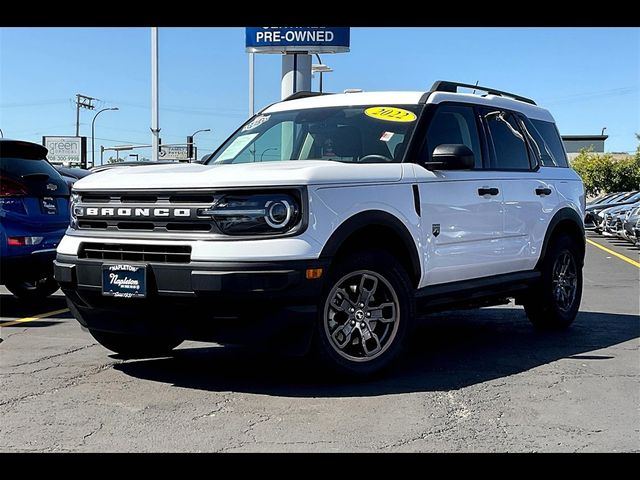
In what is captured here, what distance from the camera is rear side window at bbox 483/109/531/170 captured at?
22.4 ft

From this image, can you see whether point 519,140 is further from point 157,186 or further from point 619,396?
point 157,186

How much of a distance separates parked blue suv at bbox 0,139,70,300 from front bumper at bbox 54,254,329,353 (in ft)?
9.67

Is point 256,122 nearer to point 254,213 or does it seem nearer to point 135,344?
point 135,344

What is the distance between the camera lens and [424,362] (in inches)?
235

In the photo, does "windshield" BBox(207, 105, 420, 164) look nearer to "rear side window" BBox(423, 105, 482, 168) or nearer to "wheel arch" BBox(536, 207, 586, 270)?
"rear side window" BBox(423, 105, 482, 168)

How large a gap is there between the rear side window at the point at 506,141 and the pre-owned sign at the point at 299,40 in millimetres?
15852

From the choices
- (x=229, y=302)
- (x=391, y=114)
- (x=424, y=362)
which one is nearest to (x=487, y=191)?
(x=391, y=114)

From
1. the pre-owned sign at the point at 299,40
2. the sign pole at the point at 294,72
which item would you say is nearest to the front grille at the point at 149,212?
the pre-owned sign at the point at 299,40

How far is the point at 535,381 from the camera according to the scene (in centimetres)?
542

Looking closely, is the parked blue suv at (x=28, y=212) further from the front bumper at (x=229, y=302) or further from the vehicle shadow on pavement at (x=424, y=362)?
the front bumper at (x=229, y=302)

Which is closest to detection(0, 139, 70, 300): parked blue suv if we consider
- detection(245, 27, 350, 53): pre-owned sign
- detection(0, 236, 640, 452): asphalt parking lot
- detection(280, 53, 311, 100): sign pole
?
detection(0, 236, 640, 452): asphalt parking lot

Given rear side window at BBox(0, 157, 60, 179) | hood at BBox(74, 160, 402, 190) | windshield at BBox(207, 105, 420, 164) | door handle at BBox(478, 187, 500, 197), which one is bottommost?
door handle at BBox(478, 187, 500, 197)
